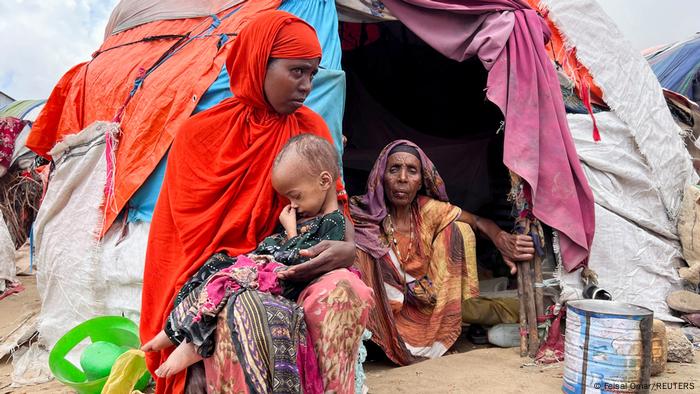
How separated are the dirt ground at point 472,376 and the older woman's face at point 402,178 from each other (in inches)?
42.2

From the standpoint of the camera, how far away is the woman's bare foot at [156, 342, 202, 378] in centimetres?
194

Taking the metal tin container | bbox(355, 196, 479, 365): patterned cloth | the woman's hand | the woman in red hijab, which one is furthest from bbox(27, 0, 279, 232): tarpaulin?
the metal tin container

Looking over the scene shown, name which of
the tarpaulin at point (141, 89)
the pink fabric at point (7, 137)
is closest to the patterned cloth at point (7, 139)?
the pink fabric at point (7, 137)

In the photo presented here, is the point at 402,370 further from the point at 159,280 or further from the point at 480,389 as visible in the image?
the point at 159,280

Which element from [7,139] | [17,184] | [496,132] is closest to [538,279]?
[496,132]

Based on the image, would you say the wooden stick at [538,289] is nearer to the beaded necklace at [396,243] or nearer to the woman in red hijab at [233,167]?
the beaded necklace at [396,243]

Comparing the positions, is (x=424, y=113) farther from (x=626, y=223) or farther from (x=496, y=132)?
(x=626, y=223)

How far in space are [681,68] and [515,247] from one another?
7.16 meters

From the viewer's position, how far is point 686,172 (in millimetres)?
4129

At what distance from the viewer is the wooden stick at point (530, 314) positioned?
3492mm

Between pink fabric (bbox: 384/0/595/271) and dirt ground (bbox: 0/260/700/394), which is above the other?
pink fabric (bbox: 384/0/595/271)

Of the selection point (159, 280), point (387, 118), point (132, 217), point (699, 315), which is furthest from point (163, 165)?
point (699, 315)

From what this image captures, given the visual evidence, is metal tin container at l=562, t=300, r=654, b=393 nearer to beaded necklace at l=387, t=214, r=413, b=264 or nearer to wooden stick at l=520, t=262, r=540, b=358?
wooden stick at l=520, t=262, r=540, b=358

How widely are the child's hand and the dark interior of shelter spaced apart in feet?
11.1
